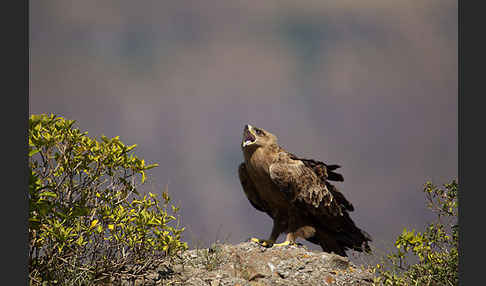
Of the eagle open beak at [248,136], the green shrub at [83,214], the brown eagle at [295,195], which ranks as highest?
the eagle open beak at [248,136]

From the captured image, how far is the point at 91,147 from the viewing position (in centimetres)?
485

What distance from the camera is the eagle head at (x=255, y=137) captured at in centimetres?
680

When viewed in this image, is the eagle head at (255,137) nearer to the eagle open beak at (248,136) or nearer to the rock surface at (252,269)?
the eagle open beak at (248,136)

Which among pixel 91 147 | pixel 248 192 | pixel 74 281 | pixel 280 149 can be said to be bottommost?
pixel 74 281

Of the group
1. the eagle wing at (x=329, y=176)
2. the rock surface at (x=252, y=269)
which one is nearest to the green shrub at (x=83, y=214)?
the rock surface at (x=252, y=269)

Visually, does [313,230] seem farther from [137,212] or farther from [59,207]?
[59,207]

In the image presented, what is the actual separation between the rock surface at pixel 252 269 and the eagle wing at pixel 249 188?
30.7 inches

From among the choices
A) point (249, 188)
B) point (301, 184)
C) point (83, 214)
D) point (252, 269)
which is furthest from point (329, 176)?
point (83, 214)

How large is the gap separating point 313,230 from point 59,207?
364 cm

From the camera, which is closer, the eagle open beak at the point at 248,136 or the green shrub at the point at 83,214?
the green shrub at the point at 83,214

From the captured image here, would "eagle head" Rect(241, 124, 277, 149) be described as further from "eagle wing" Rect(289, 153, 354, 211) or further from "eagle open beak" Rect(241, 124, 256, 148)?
"eagle wing" Rect(289, 153, 354, 211)

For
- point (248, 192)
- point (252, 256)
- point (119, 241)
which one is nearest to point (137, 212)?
point (119, 241)

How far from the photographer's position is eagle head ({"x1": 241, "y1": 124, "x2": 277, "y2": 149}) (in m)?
6.80

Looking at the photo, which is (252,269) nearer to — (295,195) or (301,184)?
(295,195)
